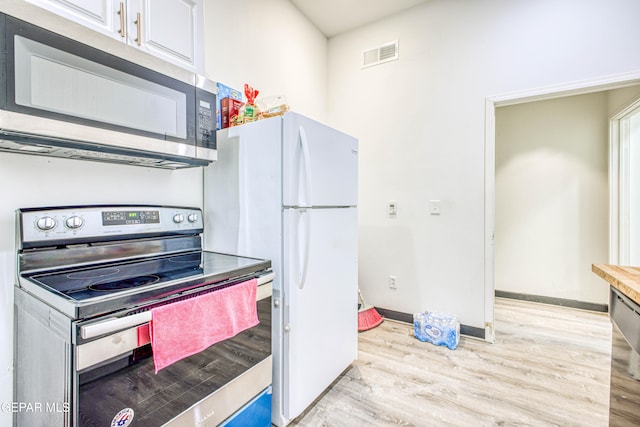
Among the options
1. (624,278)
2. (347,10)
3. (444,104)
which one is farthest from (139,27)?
(444,104)

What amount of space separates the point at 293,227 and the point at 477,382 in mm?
1589

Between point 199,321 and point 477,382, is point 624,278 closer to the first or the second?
point 477,382

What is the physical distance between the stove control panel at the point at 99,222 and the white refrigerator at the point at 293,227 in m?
0.24

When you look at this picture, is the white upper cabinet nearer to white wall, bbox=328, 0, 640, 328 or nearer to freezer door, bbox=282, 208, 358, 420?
freezer door, bbox=282, 208, 358, 420

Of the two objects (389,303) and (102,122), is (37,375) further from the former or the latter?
(389,303)

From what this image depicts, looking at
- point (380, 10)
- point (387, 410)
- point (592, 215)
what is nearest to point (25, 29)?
point (387, 410)

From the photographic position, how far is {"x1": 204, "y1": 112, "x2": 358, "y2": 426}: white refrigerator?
1.45 meters

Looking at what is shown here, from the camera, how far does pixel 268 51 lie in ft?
7.85

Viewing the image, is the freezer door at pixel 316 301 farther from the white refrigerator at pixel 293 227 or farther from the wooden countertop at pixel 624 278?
the wooden countertop at pixel 624 278

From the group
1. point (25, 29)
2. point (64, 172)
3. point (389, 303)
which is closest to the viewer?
point (25, 29)

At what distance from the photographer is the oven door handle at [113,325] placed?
0.76 metres

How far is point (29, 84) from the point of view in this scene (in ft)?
2.92

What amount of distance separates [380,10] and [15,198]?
2.99 m

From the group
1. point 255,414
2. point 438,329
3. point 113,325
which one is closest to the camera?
point 113,325
